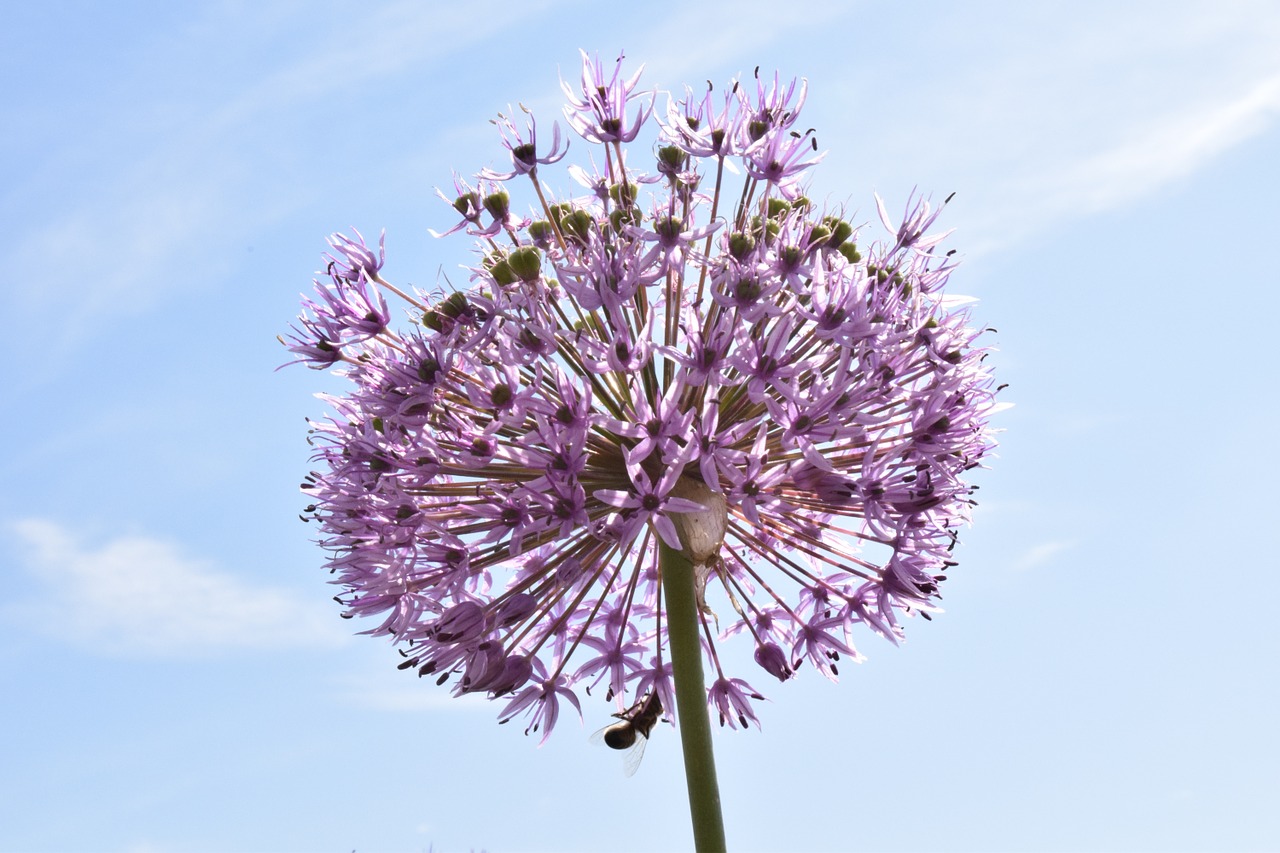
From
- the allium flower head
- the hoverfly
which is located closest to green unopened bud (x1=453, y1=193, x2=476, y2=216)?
the allium flower head

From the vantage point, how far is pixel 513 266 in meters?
8.09

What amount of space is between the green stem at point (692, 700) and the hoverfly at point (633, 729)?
1319 millimetres

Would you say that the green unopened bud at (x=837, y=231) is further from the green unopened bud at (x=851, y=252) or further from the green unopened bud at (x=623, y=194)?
the green unopened bud at (x=623, y=194)

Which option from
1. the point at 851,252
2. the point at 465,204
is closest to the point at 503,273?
the point at 465,204

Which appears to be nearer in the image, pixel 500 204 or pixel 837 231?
pixel 837 231

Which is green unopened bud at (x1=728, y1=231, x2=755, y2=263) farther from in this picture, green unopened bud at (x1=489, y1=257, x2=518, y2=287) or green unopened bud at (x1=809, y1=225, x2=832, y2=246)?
green unopened bud at (x1=489, y1=257, x2=518, y2=287)

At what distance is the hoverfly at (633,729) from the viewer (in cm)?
920

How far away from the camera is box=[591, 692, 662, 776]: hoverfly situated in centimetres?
920

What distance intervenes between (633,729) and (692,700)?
1.50 meters

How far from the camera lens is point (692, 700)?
7.86m

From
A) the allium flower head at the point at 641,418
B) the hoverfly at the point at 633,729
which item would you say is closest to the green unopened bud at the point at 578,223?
the allium flower head at the point at 641,418

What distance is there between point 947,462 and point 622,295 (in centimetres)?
231

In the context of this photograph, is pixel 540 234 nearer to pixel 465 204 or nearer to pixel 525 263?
pixel 465 204

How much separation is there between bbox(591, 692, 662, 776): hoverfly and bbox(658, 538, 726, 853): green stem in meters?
1.32
